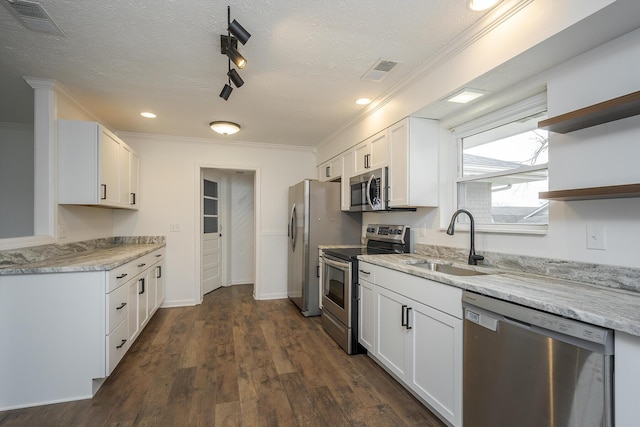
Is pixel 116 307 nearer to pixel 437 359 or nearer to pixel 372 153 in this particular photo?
pixel 437 359

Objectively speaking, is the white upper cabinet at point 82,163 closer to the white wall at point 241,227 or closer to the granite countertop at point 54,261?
the granite countertop at point 54,261

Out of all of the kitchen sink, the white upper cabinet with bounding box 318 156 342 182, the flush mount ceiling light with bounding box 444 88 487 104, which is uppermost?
Result: the flush mount ceiling light with bounding box 444 88 487 104

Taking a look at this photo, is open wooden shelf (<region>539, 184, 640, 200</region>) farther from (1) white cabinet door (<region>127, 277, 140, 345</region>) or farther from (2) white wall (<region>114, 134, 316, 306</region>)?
(2) white wall (<region>114, 134, 316, 306</region>)

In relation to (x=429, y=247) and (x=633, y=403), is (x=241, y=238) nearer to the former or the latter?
(x=429, y=247)

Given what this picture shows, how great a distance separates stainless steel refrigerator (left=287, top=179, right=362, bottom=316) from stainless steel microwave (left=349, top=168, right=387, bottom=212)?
49 cm

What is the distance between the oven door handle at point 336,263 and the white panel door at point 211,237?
2.42 metres

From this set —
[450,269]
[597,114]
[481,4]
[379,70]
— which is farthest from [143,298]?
[597,114]

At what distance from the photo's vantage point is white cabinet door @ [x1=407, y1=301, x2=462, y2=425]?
1.68 metres

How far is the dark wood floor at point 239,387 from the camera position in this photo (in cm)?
191

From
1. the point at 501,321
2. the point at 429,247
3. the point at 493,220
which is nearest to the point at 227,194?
the point at 429,247

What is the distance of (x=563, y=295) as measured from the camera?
52.7 inches

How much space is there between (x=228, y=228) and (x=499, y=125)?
4677 mm

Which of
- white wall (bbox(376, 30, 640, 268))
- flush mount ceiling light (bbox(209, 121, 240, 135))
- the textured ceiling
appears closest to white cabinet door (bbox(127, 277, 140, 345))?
the textured ceiling

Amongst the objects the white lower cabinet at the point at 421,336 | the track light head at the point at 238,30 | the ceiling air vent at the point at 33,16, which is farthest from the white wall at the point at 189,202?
the track light head at the point at 238,30
